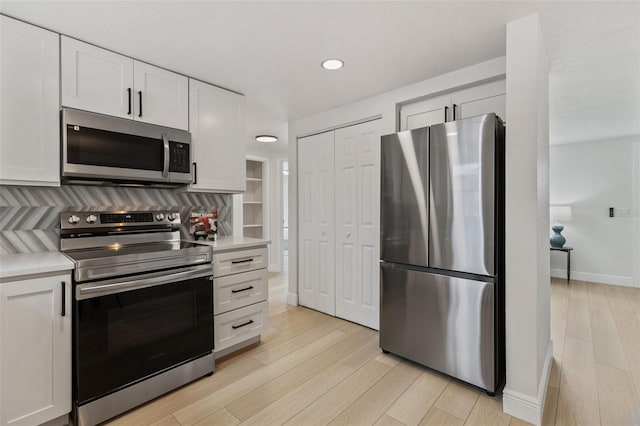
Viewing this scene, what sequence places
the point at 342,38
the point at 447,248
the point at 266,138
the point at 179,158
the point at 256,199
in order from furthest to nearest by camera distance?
the point at 256,199, the point at 266,138, the point at 179,158, the point at 447,248, the point at 342,38

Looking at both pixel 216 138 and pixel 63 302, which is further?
pixel 216 138

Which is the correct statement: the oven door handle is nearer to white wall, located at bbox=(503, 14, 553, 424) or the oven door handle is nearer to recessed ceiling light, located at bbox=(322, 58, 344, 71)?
recessed ceiling light, located at bbox=(322, 58, 344, 71)

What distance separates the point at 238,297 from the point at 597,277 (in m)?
5.61

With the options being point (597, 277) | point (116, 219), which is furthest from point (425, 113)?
point (597, 277)

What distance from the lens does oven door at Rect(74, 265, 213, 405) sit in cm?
168

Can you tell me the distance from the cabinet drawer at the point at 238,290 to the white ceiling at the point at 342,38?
1.63 m

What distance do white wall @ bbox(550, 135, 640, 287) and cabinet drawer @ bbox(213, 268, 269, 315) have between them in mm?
5215

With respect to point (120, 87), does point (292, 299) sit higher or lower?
lower

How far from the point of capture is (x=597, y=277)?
4918 mm

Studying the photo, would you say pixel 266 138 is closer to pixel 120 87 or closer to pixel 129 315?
pixel 120 87

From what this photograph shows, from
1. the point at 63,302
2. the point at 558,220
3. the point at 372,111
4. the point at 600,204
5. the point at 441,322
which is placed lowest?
the point at 441,322

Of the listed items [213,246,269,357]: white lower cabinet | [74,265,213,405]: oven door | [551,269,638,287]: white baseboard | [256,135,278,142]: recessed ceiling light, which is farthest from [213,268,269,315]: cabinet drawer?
[551,269,638,287]: white baseboard

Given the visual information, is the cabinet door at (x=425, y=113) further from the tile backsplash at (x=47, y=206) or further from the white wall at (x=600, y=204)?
the white wall at (x=600, y=204)

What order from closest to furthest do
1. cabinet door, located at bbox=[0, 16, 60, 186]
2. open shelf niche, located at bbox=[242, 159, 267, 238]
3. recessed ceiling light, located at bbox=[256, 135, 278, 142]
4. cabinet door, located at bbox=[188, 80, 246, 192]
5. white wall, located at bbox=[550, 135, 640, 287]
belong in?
cabinet door, located at bbox=[0, 16, 60, 186] → cabinet door, located at bbox=[188, 80, 246, 192] → recessed ceiling light, located at bbox=[256, 135, 278, 142] → white wall, located at bbox=[550, 135, 640, 287] → open shelf niche, located at bbox=[242, 159, 267, 238]
